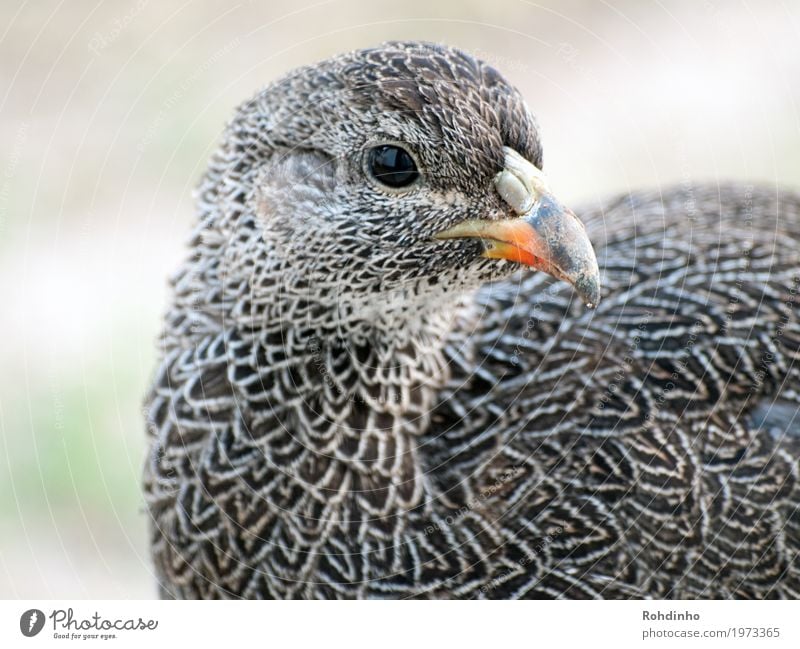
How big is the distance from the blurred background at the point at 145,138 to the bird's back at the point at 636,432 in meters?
1.86

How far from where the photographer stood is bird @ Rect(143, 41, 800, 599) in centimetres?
308

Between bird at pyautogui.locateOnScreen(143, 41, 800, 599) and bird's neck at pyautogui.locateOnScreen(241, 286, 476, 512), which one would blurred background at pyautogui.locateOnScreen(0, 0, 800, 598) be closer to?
bird at pyautogui.locateOnScreen(143, 41, 800, 599)

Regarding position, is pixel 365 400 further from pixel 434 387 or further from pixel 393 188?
pixel 393 188

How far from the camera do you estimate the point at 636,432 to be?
3.58 m

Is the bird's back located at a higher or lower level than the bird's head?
lower

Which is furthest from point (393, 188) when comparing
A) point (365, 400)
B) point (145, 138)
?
point (145, 138)

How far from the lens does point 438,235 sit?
308cm

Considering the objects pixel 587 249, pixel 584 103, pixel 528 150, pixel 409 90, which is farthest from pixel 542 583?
pixel 584 103

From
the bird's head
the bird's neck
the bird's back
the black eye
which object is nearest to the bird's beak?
the bird's head

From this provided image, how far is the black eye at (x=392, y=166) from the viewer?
9.91 ft

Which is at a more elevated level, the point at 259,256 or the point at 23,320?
the point at 259,256

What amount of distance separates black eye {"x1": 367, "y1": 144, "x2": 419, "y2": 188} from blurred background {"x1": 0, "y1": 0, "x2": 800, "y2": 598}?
2694 mm

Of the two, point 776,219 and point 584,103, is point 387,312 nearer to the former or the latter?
point 776,219

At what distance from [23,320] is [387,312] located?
3.48 meters
